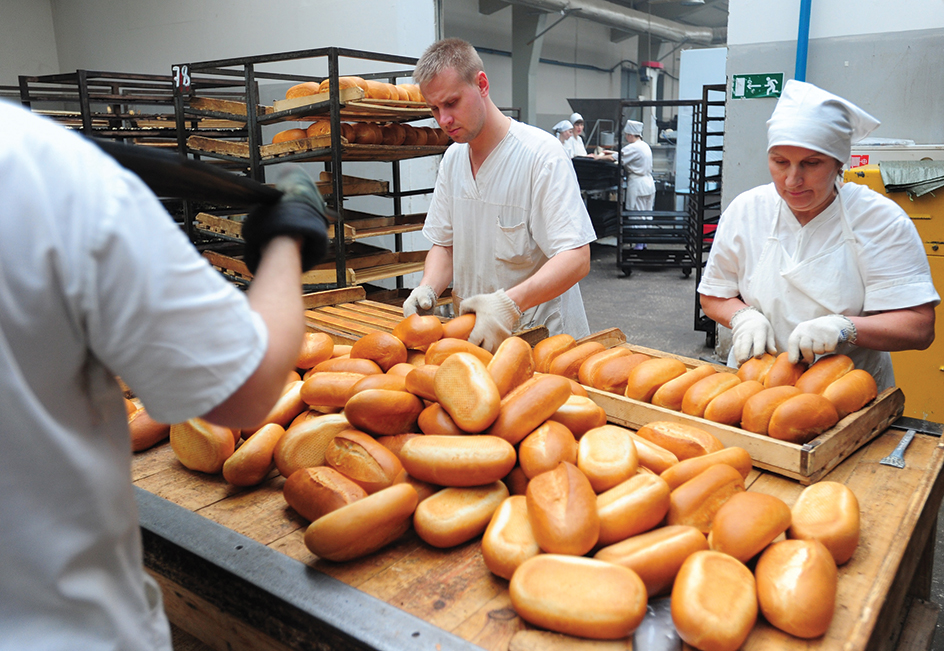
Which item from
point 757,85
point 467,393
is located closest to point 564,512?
point 467,393

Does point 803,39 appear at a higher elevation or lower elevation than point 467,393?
higher

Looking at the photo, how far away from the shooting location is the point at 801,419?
4.03ft

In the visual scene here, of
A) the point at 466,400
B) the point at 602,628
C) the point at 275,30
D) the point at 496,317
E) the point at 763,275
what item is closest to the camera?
the point at 602,628

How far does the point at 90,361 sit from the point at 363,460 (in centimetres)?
52

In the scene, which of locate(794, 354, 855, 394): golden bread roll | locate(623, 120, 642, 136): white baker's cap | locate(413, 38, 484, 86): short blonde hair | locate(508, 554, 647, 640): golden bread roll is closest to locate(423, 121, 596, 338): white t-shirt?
locate(413, 38, 484, 86): short blonde hair

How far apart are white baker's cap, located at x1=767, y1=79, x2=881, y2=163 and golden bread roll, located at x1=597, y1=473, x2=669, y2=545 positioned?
116 centimetres

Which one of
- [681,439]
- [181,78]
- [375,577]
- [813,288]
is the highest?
[181,78]

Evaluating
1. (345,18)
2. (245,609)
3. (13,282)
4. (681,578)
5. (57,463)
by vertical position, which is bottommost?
(245,609)

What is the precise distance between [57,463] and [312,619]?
40 centimetres

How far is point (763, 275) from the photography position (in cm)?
196

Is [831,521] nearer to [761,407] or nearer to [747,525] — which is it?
[747,525]

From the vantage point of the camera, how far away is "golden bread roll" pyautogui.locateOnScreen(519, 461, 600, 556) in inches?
34.3

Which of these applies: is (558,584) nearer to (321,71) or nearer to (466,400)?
(466,400)

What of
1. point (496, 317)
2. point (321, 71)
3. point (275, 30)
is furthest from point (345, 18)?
point (496, 317)
